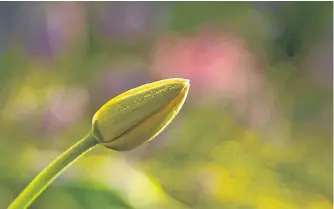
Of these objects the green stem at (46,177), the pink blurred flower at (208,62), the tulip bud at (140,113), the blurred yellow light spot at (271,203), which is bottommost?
the blurred yellow light spot at (271,203)

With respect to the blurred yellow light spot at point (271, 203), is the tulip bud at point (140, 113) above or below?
above

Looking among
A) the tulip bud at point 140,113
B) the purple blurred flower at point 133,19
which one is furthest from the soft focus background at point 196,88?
the tulip bud at point 140,113

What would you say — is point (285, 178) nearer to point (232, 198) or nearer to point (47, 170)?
point (232, 198)

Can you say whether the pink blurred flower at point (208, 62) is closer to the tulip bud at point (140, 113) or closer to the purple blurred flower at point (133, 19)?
the purple blurred flower at point (133, 19)

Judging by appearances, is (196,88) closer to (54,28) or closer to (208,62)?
(208,62)

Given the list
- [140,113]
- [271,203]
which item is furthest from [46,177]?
[271,203]

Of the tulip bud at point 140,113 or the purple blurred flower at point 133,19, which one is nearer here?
the tulip bud at point 140,113

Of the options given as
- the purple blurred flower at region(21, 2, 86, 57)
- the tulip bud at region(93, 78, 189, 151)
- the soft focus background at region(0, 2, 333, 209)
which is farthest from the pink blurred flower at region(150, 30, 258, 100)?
the tulip bud at region(93, 78, 189, 151)

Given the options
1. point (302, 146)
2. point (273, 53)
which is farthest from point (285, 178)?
point (273, 53)
